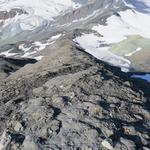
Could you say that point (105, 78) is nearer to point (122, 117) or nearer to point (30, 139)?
point (122, 117)

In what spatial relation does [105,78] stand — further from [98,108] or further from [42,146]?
[42,146]

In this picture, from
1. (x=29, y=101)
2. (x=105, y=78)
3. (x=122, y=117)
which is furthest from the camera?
(x=105, y=78)

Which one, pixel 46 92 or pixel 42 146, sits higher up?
pixel 42 146

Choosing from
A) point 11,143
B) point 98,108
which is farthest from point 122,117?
point 11,143

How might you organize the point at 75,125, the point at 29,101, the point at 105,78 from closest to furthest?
1. the point at 75,125
2. the point at 29,101
3. the point at 105,78

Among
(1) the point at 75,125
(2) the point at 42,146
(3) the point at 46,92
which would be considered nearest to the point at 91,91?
(3) the point at 46,92

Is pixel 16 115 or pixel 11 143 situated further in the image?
pixel 16 115
